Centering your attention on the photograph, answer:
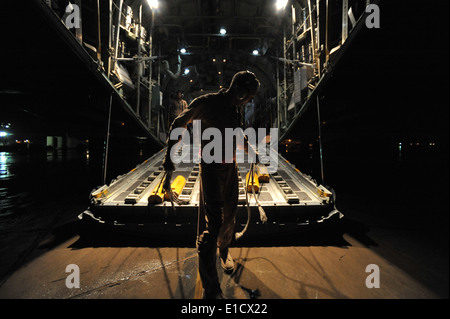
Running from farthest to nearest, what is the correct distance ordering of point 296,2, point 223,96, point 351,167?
1. point 351,167
2. point 296,2
3. point 223,96

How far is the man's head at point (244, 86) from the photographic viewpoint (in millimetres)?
2227

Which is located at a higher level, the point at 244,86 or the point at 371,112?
the point at 371,112

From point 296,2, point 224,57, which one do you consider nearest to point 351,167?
point 296,2

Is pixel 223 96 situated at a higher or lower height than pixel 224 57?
lower

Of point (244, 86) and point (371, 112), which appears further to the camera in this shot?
point (371, 112)

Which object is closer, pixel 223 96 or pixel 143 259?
pixel 223 96

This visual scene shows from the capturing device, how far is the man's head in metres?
2.23

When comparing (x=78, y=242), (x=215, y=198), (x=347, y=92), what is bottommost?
(x=78, y=242)

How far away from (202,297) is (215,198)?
1.20 m

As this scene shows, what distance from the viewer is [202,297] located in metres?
2.18

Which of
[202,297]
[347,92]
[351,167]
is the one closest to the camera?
[202,297]

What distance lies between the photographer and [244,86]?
2.23 metres

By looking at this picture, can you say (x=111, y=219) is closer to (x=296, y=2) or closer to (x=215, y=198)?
(x=215, y=198)
